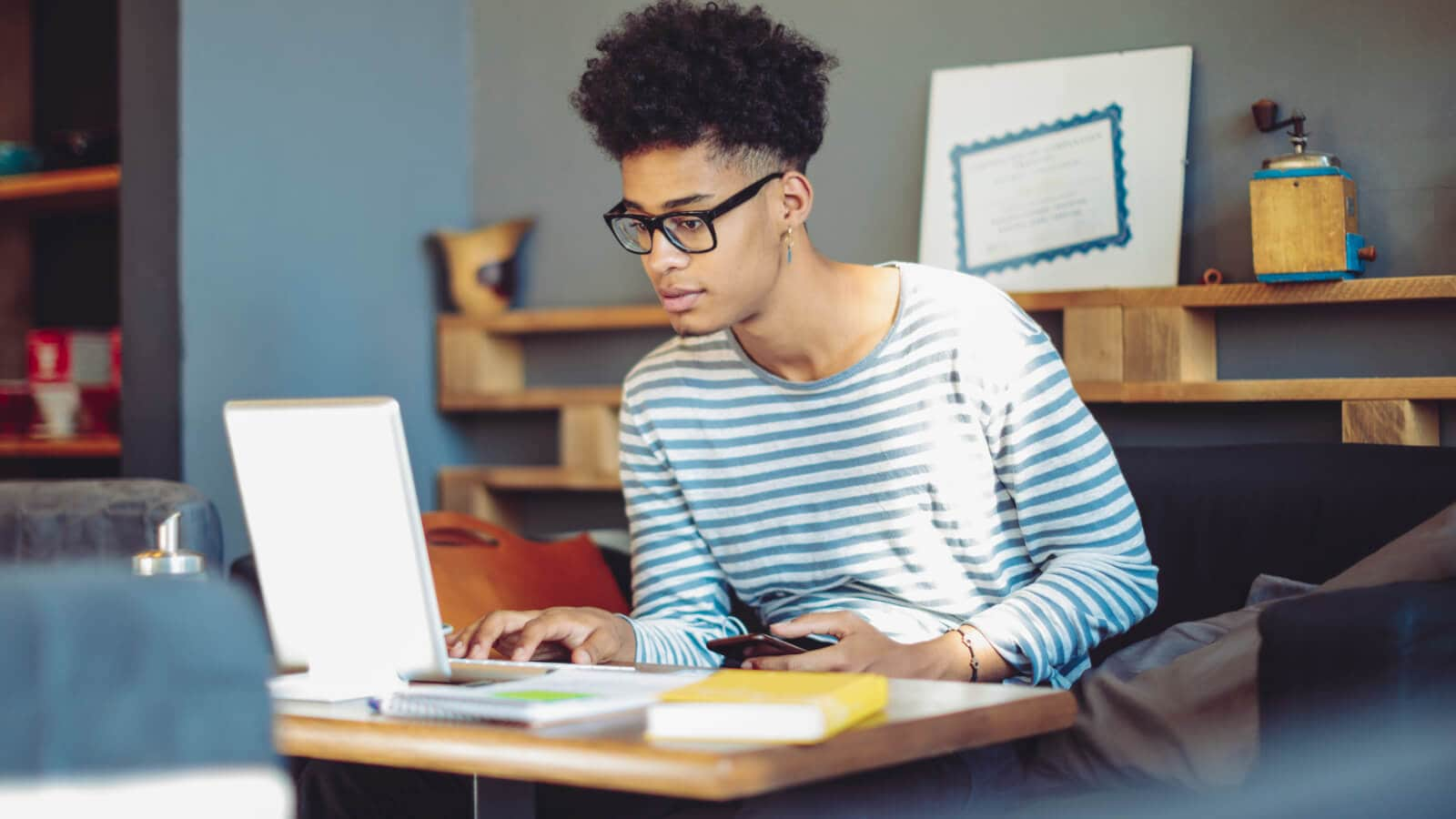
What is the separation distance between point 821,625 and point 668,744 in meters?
0.49

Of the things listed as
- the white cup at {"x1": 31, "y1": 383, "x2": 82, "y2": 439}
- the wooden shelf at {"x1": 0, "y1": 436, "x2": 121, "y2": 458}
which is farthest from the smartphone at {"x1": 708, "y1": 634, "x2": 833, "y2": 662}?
the white cup at {"x1": 31, "y1": 383, "x2": 82, "y2": 439}

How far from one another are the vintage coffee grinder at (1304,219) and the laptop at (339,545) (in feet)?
5.11

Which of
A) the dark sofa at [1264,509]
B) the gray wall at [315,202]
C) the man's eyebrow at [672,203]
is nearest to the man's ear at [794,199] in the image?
the man's eyebrow at [672,203]

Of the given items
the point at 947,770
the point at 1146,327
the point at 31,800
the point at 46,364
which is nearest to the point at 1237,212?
the point at 1146,327

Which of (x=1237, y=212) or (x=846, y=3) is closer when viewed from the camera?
(x=1237, y=212)

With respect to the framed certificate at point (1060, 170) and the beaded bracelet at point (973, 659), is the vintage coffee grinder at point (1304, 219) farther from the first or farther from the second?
the beaded bracelet at point (973, 659)

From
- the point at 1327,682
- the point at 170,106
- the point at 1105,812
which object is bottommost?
the point at 1105,812

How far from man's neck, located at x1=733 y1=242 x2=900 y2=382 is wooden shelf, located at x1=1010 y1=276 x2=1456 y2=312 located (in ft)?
2.35

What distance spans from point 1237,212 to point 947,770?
57.3 inches

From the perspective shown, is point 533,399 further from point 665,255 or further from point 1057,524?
point 1057,524

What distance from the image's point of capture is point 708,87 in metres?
1.88

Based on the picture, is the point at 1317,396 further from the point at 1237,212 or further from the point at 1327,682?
the point at 1327,682

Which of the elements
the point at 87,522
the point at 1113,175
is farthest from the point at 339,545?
the point at 1113,175

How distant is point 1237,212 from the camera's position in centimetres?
262
